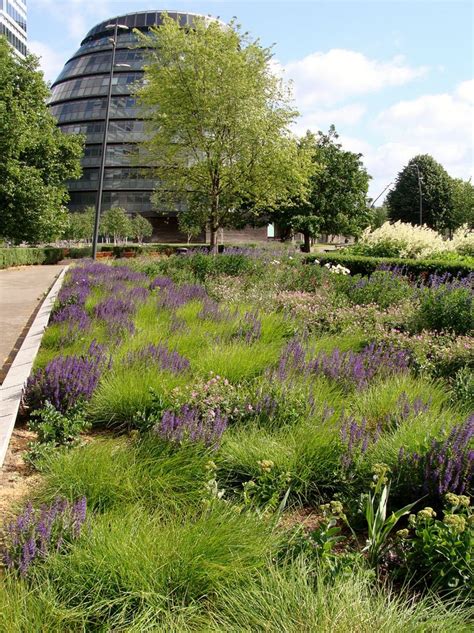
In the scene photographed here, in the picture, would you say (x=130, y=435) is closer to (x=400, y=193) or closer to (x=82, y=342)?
(x=82, y=342)

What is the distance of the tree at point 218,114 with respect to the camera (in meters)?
22.2

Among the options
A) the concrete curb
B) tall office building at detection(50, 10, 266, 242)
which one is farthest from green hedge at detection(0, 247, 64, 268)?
tall office building at detection(50, 10, 266, 242)

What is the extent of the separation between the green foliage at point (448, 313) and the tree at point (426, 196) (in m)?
59.7

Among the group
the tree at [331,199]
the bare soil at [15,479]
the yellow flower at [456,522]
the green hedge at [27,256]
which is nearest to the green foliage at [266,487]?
the yellow flower at [456,522]

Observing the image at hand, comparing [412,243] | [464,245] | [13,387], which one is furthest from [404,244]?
[13,387]

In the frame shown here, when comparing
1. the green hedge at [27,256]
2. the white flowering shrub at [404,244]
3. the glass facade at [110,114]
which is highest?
the glass facade at [110,114]

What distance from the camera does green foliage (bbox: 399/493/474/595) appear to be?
89.0 inches

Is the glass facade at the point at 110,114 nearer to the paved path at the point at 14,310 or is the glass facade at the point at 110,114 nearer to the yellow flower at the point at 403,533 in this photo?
the paved path at the point at 14,310

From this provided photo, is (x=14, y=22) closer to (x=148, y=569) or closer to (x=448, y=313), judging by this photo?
(x=448, y=313)

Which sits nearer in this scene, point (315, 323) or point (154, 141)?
point (315, 323)

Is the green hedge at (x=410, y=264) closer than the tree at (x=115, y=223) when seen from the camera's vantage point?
Yes

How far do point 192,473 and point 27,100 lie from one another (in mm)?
28535

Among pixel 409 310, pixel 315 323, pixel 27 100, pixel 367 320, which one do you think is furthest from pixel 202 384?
pixel 27 100

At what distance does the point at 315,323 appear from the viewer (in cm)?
741
